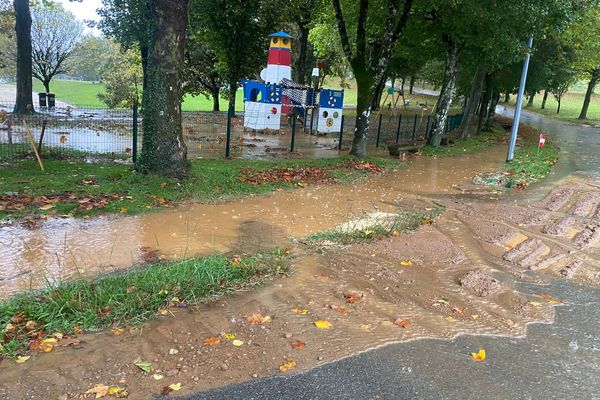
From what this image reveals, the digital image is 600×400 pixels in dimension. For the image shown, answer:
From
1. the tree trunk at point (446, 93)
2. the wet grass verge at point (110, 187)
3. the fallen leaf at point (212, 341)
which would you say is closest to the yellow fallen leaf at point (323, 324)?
the fallen leaf at point (212, 341)

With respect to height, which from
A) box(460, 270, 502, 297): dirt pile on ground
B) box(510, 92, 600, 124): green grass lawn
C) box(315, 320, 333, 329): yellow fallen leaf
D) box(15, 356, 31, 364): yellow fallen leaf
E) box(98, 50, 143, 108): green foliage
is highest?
box(510, 92, 600, 124): green grass lawn

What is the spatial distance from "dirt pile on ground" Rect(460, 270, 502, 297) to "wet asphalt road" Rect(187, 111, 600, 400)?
846 mm

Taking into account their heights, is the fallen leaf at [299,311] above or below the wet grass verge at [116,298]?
below

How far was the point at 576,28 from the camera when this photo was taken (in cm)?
2252

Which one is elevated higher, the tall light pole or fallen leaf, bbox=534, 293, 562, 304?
the tall light pole

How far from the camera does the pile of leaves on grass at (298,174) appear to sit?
11519 millimetres

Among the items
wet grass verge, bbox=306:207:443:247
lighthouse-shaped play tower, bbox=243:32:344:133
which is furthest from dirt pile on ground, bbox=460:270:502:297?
lighthouse-shaped play tower, bbox=243:32:344:133

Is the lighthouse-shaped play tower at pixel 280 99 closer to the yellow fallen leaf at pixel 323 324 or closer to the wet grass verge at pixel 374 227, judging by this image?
the wet grass verge at pixel 374 227

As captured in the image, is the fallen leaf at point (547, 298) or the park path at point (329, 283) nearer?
the park path at point (329, 283)

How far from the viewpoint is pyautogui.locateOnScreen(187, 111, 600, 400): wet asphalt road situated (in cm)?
386

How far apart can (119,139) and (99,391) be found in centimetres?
1296

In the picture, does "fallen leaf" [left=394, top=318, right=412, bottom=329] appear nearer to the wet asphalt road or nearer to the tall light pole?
the wet asphalt road

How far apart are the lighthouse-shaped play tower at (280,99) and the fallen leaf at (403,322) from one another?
16.2 metres

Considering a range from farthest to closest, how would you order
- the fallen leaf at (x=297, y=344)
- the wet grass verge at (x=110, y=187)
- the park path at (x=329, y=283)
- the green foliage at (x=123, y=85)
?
the green foliage at (x=123, y=85) → the wet grass verge at (x=110, y=187) → the fallen leaf at (x=297, y=344) → the park path at (x=329, y=283)
